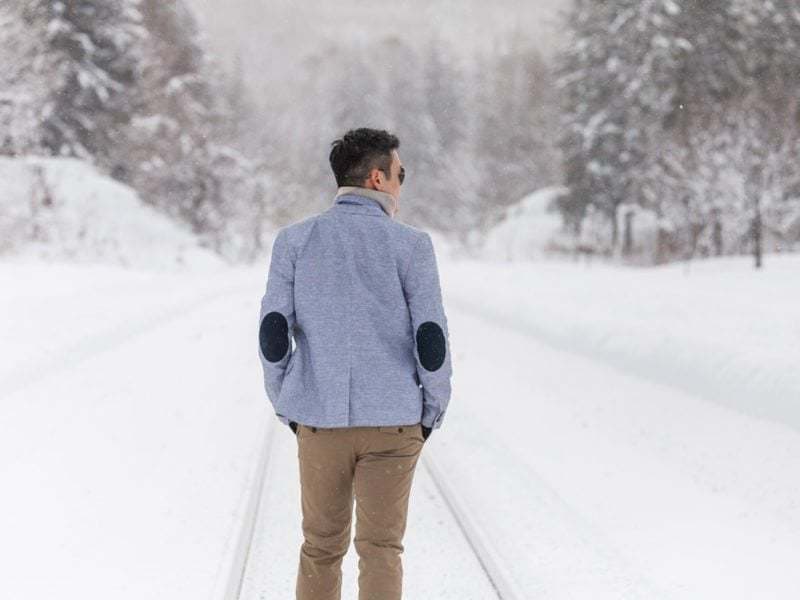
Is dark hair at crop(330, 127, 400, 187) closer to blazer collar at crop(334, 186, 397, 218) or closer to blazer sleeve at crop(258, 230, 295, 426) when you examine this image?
Result: blazer collar at crop(334, 186, 397, 218)

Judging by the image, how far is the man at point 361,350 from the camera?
8.93ft

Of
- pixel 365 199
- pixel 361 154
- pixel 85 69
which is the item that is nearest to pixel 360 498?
pixel 365 199

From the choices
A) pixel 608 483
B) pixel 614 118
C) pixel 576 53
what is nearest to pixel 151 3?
pixel 576 53

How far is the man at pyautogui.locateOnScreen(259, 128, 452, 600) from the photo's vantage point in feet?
8.93

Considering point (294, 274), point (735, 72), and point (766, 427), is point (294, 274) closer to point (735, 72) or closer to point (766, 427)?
point (766, 427)

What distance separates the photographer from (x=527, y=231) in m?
45.2

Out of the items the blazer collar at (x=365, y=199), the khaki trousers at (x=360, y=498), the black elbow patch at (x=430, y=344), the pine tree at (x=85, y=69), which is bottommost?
the khaki trousers at (x=360, y=498)

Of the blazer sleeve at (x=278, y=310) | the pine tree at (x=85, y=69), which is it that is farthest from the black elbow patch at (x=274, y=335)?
the pine tree at (x=85, y=69)

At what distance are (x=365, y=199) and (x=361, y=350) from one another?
55 cm

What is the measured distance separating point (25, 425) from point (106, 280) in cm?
1114

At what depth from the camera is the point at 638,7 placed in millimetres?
33125

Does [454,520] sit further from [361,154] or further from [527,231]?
[527,231]

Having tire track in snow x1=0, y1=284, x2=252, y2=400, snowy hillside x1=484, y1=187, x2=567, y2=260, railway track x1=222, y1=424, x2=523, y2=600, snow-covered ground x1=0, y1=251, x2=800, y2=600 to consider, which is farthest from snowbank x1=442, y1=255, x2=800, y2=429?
snowy hillside x1=484, y1=187, x2=567, y2=260

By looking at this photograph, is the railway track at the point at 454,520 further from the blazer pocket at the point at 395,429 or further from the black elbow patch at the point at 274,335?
the black elbow patch at the point at 274,335
